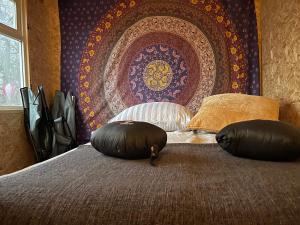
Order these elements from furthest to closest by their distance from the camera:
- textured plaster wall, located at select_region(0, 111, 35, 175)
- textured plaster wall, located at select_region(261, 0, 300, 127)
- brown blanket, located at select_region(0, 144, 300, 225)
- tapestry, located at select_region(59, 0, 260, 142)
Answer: tapestry, located at select_region(59, 0, 260, 142) → textured plaster wall, located at select_region(0, 111, 35, 175) → textured plaster wall, located at select_region(261, 0, 300, 127) → brown blanket, located at select_region(0, 144, 300, 225)

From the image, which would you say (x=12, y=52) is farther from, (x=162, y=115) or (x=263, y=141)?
(x=263, y=141)

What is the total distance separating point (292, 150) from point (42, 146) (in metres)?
2.12

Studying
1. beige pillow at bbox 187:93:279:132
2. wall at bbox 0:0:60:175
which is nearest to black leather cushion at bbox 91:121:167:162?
beige pillow at bbox 187:93:279:132

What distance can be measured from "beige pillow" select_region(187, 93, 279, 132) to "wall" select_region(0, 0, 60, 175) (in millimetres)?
1522

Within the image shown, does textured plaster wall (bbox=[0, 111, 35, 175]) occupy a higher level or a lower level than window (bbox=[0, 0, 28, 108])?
lower

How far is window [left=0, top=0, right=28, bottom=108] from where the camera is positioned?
2.16 meters

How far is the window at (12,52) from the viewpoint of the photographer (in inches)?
85.2

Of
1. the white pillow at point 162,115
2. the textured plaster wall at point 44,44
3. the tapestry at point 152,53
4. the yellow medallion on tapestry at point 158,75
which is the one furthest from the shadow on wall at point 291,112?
the textured plaster wall at point 44,44

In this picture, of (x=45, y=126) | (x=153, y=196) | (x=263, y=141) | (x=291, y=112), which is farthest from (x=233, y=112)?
(x=45, y=126)

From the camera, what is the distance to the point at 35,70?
2533 mm

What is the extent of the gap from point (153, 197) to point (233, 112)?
1.44 meters

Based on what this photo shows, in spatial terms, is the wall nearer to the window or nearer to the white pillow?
the window

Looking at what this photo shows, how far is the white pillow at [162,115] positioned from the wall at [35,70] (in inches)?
34.8

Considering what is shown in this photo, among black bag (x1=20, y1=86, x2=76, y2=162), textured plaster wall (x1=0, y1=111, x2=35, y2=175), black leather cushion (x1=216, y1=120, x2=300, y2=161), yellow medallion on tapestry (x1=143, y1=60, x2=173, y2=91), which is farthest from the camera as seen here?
yellow medallion on tapestry (x1=143, y1=60, x2=173, y2=91)
